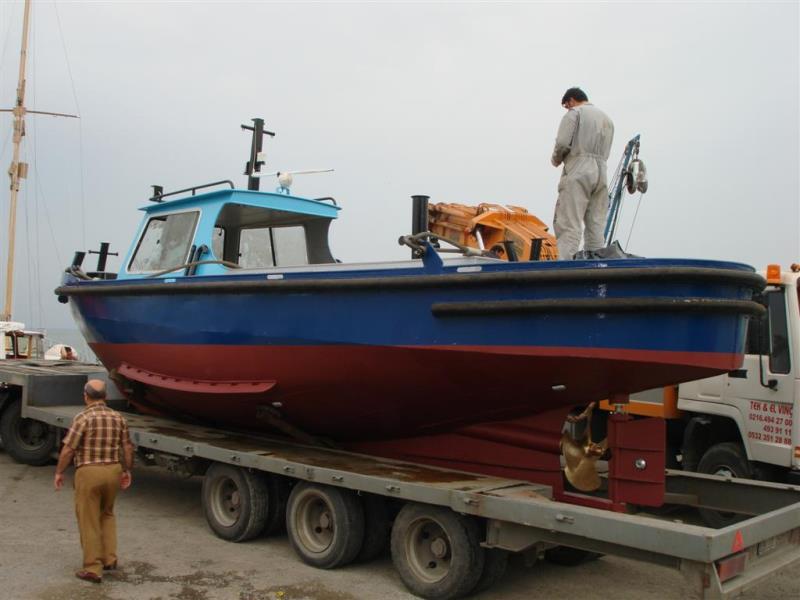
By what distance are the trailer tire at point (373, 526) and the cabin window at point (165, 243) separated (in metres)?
2.85

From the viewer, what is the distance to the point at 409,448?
5.89 metres

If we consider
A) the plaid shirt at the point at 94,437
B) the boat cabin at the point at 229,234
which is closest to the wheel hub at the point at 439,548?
the plaid shirt at the point at 94,437

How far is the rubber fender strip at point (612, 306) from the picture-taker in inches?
169

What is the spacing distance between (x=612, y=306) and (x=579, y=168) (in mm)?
1302

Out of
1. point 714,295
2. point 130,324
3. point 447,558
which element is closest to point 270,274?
point 130,324

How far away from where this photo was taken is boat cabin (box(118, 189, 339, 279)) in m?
6.86

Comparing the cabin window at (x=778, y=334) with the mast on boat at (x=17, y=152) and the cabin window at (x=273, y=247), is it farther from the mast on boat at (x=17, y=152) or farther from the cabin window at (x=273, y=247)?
the mast on boat at (x=17, y=152)

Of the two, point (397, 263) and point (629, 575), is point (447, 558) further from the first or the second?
point (397, 263)

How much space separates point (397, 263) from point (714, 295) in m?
2.06

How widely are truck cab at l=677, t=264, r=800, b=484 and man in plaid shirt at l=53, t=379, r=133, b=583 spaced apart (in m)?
4.56

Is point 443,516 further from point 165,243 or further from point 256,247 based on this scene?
point 165,243

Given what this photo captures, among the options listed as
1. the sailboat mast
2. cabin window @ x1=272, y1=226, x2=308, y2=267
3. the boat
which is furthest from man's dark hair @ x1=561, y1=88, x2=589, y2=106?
the sailboat mast

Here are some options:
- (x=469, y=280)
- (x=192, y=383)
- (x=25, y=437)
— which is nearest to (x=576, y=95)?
(x=469, y=280)

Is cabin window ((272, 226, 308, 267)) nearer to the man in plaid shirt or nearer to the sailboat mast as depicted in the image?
the man in plaid shirt
